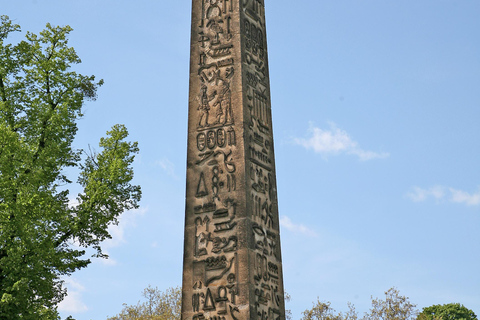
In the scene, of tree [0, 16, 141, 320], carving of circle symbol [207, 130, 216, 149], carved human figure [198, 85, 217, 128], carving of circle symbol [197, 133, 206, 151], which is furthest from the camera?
tree [0, 16, 141, 320]

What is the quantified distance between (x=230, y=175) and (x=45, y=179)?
8693mm

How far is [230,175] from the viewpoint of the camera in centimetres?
1030

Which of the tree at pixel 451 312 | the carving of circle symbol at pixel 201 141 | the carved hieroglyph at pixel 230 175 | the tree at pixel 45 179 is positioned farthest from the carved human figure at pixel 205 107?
the tree at pixel 451 312

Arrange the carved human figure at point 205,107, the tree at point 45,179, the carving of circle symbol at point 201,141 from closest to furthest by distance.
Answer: the carving of circle symbol at point 201,141
the carved human figure at point 205,107
the tree at point 45,179

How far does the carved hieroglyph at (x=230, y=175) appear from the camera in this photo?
387 inches

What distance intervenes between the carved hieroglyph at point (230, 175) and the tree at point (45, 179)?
24.0 feet

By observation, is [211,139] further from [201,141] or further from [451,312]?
[451,312]

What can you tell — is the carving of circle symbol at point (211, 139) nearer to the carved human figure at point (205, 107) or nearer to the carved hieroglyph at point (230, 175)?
the carved hieroglyph at point (230, 175)

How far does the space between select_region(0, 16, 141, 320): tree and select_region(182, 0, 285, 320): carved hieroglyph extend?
7324mm

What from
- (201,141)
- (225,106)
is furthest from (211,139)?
(225,106)

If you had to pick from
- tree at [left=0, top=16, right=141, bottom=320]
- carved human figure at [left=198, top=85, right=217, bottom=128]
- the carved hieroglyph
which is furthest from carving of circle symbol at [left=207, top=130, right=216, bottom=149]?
tree at [left=0, top=16, right=141, bottom=320]

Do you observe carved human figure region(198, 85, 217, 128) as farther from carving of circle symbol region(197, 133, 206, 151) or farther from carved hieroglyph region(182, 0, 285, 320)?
carving of circle symbol region(197, 133, 206, 151)

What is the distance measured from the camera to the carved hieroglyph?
387 inches

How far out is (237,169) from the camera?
33.7 feet
